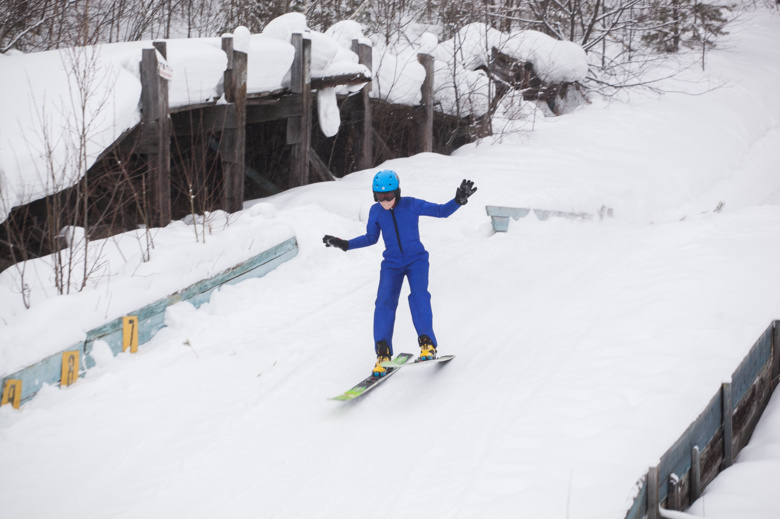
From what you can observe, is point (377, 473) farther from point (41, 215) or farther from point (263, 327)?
point (41, 215)

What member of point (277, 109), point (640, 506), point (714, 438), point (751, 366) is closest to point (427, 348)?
point (714, 438)

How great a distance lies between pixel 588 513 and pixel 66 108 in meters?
5.85

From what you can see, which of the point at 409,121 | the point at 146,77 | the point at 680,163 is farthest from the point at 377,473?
the point at 680,163

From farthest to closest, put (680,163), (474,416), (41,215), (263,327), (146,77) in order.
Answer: (680,163) < (41,215) < (146,77) < (263,327) < (474,416)

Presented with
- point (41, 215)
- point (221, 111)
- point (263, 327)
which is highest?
point (221, 111)

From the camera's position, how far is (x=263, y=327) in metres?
6.54

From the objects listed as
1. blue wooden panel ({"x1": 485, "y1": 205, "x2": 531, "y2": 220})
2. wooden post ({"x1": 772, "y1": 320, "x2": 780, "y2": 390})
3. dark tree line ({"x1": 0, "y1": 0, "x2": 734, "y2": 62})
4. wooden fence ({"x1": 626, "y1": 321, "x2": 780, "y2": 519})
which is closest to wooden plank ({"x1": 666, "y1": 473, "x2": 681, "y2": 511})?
wooden fence ({"x1": 626, "y1": 321, "x2": 780, "y2": 519})

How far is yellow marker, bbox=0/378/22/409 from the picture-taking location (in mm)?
4922

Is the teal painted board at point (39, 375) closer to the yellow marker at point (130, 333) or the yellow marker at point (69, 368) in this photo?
the yellow marker at point (69, 368)

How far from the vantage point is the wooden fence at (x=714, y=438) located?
3479 mm

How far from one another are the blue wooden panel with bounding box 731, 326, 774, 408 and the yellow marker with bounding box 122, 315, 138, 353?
4.58 m

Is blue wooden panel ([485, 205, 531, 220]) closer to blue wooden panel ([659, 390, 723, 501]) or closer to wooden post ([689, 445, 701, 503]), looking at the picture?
blue wooden panel ([659, 390, 723, 501])

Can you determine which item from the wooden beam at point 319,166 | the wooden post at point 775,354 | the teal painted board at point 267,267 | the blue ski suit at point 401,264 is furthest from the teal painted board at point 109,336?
the wooden beam at point 319,166

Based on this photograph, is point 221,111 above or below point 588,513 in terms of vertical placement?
above
